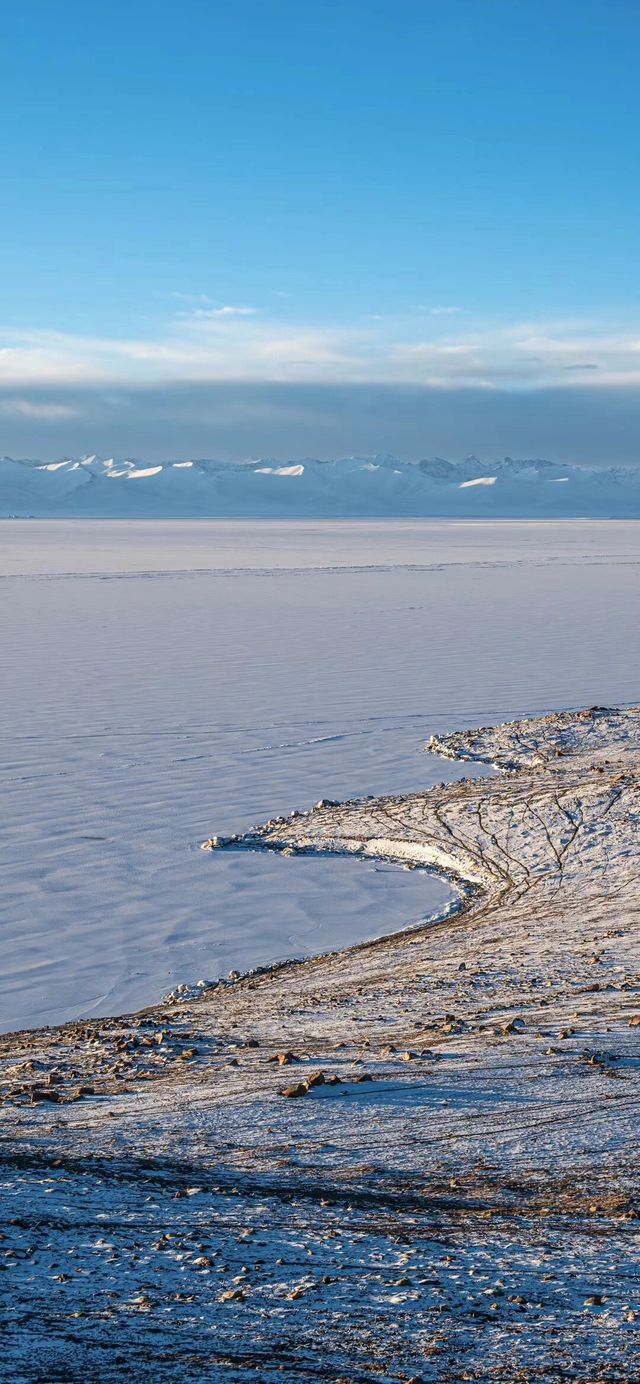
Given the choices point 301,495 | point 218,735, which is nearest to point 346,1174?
point 218,735

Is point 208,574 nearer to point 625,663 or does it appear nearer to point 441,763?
point 625,663

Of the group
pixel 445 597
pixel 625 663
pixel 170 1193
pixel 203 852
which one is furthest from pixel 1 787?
pixel 445 597

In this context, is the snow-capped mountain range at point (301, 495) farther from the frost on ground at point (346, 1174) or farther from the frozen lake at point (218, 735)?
the frost on ground at point (346, 1174)

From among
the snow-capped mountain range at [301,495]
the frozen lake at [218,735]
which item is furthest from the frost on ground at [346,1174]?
the snow-capped mountain range at [301,495]

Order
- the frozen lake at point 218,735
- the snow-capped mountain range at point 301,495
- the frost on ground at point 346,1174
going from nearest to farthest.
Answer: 1. the frost on ground at point 346,1174
2. the frozen lake at point 218,735
3. the snow-capped mountain range at point 301,495

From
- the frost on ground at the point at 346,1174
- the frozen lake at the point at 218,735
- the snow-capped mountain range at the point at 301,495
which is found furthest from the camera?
the snow-capped mountain range at the point at 301,495

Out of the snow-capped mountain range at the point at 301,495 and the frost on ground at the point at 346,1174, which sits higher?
the snow-capped mountain range at the point at 301,495

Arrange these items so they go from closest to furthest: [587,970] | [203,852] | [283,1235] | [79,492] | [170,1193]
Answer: [283,1235]
[170,1193]
[587,970]
[203,852]
[79,492]
